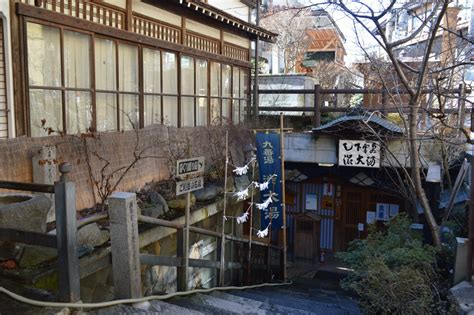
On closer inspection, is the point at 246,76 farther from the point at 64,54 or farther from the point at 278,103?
the point at 64,54

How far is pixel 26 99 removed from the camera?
7172mm

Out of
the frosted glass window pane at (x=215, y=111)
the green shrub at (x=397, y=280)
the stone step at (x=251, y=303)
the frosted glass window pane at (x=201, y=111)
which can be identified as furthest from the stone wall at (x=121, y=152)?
the green shrub at (x=397, y=280)

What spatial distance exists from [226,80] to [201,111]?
2179 mm

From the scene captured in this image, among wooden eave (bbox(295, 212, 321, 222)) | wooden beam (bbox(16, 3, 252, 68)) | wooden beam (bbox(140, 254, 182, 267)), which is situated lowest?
wooden eave (bbox(295, 212, 321, 222))

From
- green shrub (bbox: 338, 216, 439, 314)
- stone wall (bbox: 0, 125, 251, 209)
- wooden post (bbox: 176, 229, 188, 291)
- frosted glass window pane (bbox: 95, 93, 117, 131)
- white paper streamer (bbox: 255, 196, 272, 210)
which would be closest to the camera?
green shrub (bbox: 338, 216, 439, 314)

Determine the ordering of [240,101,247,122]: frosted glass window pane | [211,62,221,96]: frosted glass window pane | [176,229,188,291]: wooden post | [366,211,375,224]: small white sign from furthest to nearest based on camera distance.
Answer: [366,211,375,224]: small white sign
[240,101,247,122]: frosted glass window pane
[211,62,221,96]: frosted glass window pane
[176,229,188,291]: wooden post

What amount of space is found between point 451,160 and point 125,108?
972 cm

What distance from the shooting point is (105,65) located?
909 cm

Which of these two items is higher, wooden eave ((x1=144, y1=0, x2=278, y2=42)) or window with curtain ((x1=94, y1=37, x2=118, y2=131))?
wooden eave ((x1=144, y1=0, x2=278, y2=42))

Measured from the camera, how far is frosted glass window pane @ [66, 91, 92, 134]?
8172mm

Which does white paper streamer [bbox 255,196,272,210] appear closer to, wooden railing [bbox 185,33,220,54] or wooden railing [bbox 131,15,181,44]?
wooden railing [bbox 131,15,181,44]

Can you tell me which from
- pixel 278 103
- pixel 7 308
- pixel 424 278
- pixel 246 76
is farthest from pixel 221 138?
pixel 7 308

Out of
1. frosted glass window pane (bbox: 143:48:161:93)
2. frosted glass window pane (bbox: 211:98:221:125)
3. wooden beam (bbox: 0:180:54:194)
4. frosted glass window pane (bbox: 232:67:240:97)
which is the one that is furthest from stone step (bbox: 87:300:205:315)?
frosted glass window pane (bbox: 232:67:240:97)

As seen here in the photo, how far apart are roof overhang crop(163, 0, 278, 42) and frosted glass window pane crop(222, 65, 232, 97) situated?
1485 mm
